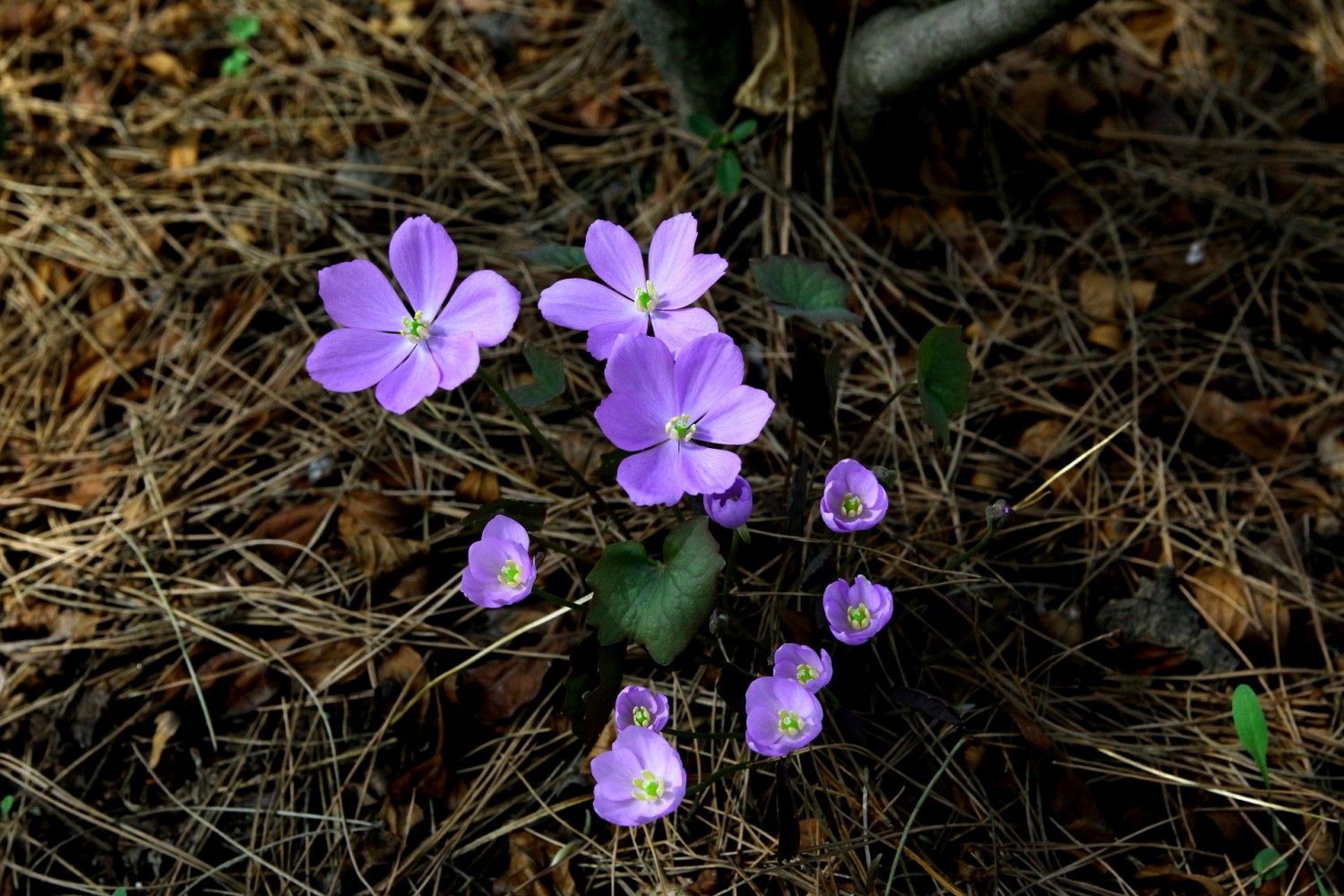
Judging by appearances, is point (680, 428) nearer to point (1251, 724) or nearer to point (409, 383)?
point (409, 383)

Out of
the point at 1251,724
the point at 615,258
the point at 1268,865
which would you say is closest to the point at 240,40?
the point at 615,258

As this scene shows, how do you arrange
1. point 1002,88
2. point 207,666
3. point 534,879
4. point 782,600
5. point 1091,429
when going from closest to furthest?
point 534,879
point 782,600
point 207,666
point 1091,429
point 1002,88

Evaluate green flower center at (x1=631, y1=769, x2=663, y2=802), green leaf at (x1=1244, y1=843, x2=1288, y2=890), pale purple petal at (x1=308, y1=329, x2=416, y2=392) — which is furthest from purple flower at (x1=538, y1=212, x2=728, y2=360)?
green leaf at (x1=1244, y1=843, x2=1288, y2=890)

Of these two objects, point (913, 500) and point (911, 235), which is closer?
point (913, 500)

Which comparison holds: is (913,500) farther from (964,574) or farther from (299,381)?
(299,381)

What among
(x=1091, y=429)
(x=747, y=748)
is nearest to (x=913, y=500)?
(x=1091, y=429)

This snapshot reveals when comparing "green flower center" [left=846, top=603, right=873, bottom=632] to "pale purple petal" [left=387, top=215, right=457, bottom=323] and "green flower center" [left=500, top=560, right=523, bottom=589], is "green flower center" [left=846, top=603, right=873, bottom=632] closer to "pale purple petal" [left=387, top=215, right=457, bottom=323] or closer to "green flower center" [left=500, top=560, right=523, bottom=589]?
"green flower center" [left=500, top=560, right=523, bottom=589]

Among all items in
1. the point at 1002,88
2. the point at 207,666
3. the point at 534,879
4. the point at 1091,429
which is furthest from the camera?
the point at 1002,88
